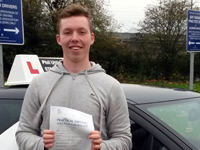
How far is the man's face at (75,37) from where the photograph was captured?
1289mm

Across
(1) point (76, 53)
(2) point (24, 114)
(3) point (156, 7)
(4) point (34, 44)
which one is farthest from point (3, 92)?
(3) point (156, 7)

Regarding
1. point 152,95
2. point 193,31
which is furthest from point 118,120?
point 193,31

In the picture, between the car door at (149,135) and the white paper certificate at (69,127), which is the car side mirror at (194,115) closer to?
the car door at (149,135)

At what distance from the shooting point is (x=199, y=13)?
476 centimetres

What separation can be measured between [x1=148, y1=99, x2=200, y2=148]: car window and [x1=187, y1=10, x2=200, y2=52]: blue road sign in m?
2.75

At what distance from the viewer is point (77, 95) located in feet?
4.17

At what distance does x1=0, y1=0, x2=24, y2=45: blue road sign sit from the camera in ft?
11.5

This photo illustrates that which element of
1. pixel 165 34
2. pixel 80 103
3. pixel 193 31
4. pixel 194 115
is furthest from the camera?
pixel 165 34

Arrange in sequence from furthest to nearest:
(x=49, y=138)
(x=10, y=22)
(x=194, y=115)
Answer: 1. (x=10, y=22)
2. (x=194, y=115)
3. (x=49, y=138)

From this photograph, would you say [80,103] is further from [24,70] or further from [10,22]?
[10,22]

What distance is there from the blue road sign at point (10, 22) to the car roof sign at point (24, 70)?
1116 millimetres

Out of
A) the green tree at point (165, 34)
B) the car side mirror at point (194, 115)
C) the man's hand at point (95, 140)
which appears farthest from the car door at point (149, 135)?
the green tree at point (165, 34)

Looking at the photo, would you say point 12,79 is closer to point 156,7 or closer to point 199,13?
point 199,13

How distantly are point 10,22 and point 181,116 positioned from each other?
267 cm
